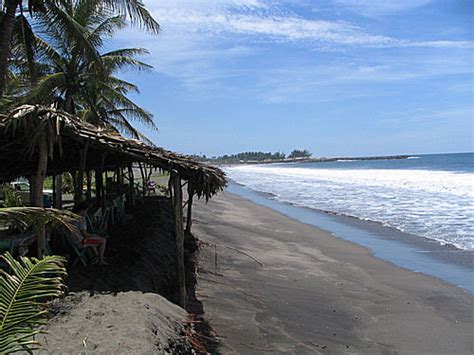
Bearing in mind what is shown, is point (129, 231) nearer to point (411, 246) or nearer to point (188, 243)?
point (188, 243)

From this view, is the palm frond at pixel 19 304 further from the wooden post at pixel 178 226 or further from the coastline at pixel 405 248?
the coastline at pixel 405 248

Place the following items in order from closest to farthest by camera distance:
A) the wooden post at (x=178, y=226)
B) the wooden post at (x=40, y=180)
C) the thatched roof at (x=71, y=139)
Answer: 1. the thatched roof at (x=71, y=139)
2. the wooden post at (x=40, y=180)
3. the wooden post at (x=178, y=226)

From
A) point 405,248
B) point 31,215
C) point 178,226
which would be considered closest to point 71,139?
point 178,226

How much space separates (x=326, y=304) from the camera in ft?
24.1

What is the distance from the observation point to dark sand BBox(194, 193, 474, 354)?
231 inches

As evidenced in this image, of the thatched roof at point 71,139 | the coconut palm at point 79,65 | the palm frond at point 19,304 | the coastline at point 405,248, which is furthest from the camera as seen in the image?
the coconut palm at point 79,65

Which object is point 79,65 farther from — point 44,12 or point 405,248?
point 405,248

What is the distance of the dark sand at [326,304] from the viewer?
19.2ft

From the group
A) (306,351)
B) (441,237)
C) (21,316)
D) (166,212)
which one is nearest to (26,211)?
(21,316)

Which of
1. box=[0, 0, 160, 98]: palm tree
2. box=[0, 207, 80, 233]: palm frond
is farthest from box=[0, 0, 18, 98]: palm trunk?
box=[0, 207, 80, 233]: palm frond

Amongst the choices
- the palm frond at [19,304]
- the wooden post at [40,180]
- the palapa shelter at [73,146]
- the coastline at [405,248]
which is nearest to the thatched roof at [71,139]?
the palapa shelter at [73,146]

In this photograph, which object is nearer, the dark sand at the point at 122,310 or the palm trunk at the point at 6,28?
the dark sand at the point at 122,310

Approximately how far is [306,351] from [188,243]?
15.0 ft

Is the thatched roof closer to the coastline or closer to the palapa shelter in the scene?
the palapa shelter
